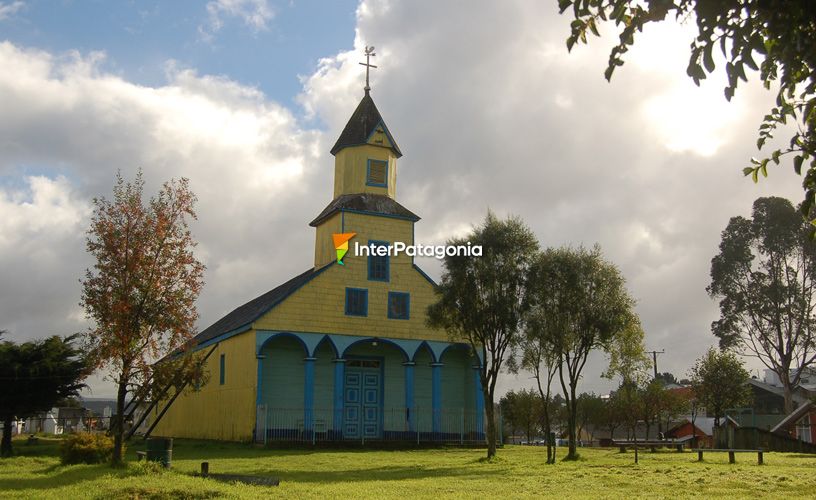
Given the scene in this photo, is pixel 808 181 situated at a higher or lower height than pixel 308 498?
higher

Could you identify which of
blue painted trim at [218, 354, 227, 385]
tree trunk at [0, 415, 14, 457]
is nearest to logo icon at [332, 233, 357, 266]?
blue painted trim at [218, 354, 227, 385]

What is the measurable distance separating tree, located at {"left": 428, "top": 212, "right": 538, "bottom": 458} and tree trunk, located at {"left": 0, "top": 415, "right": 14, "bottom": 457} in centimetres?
1569

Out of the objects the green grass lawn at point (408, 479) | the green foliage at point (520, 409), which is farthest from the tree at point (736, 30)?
the green foliage at point (520, 409)

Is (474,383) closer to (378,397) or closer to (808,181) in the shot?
(378,397)

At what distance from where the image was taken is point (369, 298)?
121ft

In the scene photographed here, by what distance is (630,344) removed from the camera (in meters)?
30.5

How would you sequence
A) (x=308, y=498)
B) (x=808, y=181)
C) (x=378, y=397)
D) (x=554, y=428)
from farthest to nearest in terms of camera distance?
(x=554, y=428), (x=378, y=397), (x=308, y=498), (x=808, y=181)

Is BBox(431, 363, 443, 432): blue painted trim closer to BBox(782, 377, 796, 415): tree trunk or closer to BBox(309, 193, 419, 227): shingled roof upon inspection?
BBox(309, 193, 419, 227): shingled roof

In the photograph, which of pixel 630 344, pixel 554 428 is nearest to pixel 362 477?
pixel 630 344

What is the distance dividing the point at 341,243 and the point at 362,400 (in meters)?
7.60

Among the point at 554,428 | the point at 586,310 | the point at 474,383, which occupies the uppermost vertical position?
the point at 586,310

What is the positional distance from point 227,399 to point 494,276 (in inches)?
651

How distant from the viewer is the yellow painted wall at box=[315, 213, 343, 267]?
37906 millimetres

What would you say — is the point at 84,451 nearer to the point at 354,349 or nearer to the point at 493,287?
the point at 493,287
